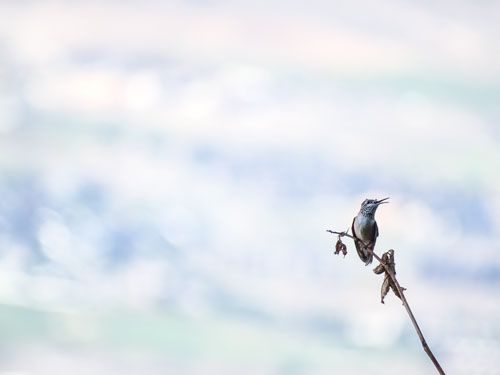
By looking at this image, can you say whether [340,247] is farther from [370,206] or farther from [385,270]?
[370,206]

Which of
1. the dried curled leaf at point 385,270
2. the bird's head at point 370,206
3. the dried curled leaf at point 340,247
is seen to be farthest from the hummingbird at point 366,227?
the dried curled leaf at point 385,270

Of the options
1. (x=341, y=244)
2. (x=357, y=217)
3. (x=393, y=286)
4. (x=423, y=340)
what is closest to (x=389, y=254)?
(x=393, y=286)

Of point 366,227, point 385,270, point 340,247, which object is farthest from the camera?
point 366,227

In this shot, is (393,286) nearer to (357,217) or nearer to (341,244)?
(341,244)

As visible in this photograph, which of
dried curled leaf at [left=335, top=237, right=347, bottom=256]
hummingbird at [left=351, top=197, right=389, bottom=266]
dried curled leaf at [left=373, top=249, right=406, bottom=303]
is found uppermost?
hummingbird at [left=351, top=197, right=389, bottom=266]

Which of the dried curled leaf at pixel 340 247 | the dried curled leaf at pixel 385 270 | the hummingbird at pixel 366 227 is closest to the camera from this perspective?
the dried curled leaf at pixel 385 270

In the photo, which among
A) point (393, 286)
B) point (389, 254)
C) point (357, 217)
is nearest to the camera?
point (393, 286)

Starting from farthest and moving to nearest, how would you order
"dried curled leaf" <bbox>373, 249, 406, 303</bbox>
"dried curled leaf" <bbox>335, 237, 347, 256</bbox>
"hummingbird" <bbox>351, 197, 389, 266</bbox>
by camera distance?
"hummingbird" <bbox>351, 197, 389, 266</bbox>, "dried curled leaf" <bbox>335, 237, 347, 256</bbox>, "dried curled leaf" <bbox>373, 249, 406, 303</bbox>

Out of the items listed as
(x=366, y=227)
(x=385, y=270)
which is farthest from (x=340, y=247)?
(x=366, y=227)

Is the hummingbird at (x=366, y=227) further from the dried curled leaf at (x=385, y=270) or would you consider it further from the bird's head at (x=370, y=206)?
the dried curled leaf at (x=385, y=270)

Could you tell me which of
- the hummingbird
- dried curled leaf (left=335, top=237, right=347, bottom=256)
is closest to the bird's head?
the hummingbird

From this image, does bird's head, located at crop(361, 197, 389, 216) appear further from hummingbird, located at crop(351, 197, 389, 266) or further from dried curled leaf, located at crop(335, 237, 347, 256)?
dried curled leaf, located at crop(335, 237, 347, 256)
